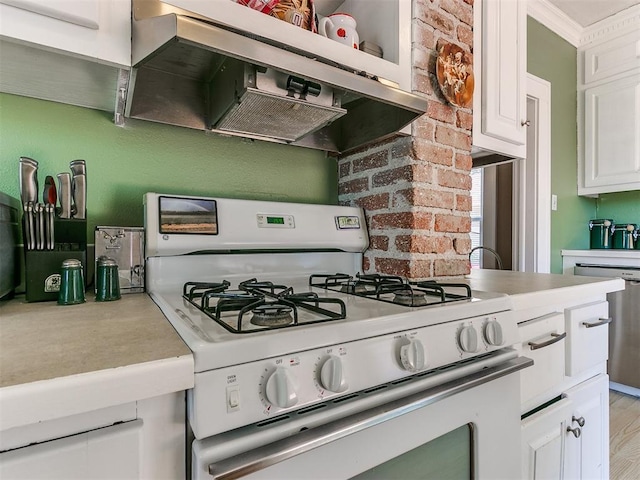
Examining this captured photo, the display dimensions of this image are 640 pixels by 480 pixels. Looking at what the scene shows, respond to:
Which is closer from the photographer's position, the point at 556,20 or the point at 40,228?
the point at 40,228

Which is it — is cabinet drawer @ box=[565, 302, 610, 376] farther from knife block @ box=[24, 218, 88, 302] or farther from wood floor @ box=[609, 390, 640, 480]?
knife block @ box=[24, 218, 88, 302]

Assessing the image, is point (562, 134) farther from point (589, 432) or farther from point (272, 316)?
point (272, 316)

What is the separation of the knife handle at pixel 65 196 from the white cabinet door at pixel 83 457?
2.06ft

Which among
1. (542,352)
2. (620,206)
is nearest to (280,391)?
(542,352)

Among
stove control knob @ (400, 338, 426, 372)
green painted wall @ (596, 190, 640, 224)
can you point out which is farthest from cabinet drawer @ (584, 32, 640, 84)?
stove control knob @ (400, 338, 426, 372)

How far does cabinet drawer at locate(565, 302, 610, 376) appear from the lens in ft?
3.63

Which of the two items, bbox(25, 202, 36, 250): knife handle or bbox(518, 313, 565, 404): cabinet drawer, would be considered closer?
bbox(25, 202, 36, 250): knife handle

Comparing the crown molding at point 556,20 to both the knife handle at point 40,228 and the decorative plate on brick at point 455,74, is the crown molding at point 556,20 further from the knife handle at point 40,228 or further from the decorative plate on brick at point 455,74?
the knife handle at point 40,228

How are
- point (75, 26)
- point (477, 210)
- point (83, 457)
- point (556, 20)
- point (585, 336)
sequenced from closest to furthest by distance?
1. point (83, 457)
2. point (75, 26)
3. point (585, 336)
4. point (556, 20)
5. point (477, 210)

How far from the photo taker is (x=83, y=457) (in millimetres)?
409

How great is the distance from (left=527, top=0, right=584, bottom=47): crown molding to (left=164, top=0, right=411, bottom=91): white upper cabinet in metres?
1.70

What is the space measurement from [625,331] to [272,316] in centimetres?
272

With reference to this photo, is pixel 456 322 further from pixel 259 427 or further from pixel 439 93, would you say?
pixel 439 93

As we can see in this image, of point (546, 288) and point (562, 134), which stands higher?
point (562, 134)
